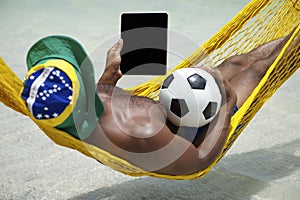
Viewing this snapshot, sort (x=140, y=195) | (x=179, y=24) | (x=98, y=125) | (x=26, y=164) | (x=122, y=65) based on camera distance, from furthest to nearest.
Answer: (x=179, y=24) < (x=26, y=164) < (x=140, y=195) < (x=122, y=65) < (x=98, y=125)

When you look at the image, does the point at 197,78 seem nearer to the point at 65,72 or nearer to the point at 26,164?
the point at 65,72

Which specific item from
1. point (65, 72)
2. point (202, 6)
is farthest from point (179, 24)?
point (65, 72)

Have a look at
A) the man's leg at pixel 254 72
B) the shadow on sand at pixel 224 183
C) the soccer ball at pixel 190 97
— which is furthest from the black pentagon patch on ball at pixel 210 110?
the shadow on sand at pixel 224 183

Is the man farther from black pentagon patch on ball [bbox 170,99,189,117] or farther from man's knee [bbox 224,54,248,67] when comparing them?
man's knee [bbox 224,54,248,67]

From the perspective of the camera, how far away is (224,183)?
2014 millimetres

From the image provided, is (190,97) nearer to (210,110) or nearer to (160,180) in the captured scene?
(210,110)

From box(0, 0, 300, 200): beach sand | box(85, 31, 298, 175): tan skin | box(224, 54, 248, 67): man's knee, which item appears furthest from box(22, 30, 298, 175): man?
box(224, 54, 248, 67): man's knee

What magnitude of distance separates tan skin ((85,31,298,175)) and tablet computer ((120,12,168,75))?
241mm

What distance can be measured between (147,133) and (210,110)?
0.30m

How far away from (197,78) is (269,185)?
74 cm

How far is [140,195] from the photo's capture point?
1925 millimetres

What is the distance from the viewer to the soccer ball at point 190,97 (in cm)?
151

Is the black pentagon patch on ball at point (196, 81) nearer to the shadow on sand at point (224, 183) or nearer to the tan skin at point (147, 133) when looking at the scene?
the tan skin at point (147, 133)

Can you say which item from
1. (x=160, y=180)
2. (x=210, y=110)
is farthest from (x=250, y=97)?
(x=160, y=180)
